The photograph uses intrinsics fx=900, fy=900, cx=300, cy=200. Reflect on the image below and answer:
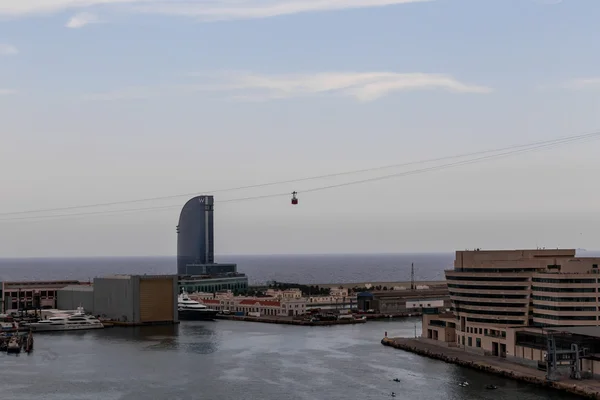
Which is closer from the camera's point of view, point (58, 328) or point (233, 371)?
point (233, 371)

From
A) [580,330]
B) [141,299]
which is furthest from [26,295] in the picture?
[580,330]

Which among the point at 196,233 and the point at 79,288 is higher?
the point at 196,233

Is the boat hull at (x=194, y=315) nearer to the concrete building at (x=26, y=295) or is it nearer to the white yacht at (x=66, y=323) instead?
the white yacht at (x=66, y=323)

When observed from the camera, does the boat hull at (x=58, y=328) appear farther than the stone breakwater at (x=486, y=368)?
Yes

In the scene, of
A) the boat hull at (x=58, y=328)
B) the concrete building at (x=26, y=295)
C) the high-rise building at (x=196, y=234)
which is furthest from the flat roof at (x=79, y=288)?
the high-rise building at (x=196, y=234)

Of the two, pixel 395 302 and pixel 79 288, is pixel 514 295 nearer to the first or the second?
pixel 395 302

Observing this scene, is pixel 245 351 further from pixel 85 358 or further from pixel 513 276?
pixel 513 276
